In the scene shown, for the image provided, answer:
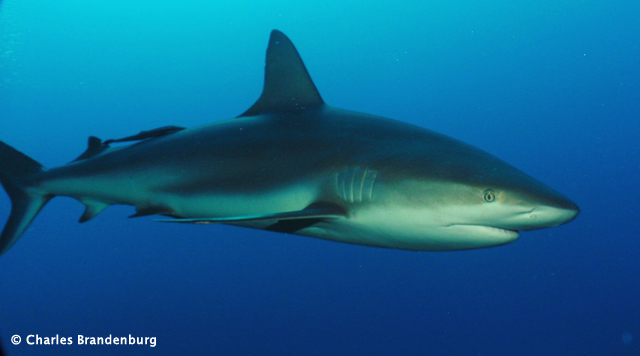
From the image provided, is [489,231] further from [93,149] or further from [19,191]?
[19,191]

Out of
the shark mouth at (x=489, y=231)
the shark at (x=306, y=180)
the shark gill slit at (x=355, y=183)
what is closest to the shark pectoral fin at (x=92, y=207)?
the shark at (x=306, y=180)

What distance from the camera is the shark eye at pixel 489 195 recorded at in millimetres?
1864

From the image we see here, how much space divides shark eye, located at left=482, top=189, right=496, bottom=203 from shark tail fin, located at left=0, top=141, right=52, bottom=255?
378 centimetres

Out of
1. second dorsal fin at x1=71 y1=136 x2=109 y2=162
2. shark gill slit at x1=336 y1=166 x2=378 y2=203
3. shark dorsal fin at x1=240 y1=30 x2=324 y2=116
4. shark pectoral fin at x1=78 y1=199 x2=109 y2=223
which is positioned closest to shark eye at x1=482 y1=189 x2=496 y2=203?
shark gill slit at x1=336 y1=166 x2=378 y2=203

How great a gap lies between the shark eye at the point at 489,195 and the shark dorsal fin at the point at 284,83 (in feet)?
5.59

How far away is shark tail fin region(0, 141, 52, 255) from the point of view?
3426 mm

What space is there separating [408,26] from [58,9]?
121 feet

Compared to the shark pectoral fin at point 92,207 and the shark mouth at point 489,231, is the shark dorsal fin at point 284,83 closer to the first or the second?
the shark pectoral fin at point 92,207

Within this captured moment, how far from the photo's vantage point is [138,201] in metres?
3.06

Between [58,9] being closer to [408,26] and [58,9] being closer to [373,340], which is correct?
[408,26]

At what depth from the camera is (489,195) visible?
187 centimetres

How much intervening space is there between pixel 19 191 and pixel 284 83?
275 centimetres

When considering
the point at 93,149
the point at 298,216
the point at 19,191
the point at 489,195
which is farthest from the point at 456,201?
the point at 19,191

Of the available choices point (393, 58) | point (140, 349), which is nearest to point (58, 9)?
point (393, 58)
